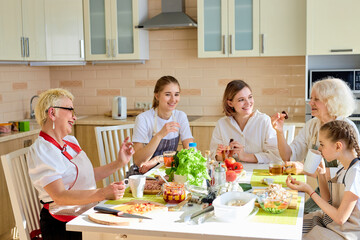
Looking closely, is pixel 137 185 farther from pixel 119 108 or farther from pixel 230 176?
pixel 119 108

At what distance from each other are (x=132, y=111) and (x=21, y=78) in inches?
45.9

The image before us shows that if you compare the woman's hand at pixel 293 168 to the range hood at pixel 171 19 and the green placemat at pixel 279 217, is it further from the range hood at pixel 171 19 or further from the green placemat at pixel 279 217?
the range hood at pixel 171 19

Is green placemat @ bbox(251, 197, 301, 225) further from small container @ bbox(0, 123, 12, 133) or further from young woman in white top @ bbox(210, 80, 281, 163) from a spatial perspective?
small container @ bbox(0, 123, 12, 133)

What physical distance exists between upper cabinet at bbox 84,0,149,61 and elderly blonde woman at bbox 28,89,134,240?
2.20 meters

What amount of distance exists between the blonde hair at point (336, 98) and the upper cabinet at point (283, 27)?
1.44 metres

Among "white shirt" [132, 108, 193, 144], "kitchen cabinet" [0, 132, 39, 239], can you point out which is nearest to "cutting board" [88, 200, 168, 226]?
"white shirt" [132, 108, 193, 144]

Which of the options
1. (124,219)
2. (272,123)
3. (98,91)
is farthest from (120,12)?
(124,219)

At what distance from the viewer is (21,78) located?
468cm

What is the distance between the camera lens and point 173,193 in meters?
2.07

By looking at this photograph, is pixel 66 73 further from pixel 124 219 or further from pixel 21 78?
pixel 124 219

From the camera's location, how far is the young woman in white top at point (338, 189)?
1998 millimetres

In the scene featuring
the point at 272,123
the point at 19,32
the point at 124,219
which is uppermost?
the point at 19,32

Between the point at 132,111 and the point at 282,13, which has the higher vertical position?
the point at 282,13

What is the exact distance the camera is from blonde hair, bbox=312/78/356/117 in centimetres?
271
